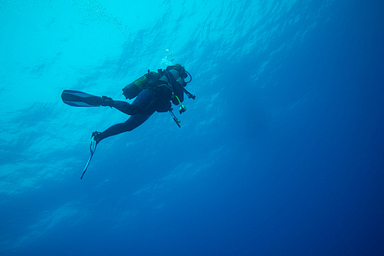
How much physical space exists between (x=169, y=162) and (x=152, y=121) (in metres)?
9.27

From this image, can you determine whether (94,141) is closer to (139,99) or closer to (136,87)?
(139,99)

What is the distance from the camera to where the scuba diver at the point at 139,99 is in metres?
3.50

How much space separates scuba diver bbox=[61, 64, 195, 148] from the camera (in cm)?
350

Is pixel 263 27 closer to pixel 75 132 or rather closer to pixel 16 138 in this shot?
pixel 75 132

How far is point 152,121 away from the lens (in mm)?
17203

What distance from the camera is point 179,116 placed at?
693 inches

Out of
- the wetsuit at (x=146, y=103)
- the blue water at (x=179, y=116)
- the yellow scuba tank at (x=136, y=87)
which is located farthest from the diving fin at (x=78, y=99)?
the blue water at (x=179, y=116)

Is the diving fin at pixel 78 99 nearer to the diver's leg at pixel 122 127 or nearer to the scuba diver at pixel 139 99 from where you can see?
the scuba diver at pixel 139 99

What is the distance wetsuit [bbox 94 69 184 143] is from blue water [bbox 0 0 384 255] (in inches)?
345

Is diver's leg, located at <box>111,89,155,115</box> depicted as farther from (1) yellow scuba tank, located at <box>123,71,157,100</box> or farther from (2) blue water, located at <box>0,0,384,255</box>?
(2) blue water, located at <box>0,0,384,255</box>

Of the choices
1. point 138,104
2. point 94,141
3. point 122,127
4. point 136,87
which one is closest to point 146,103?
point 138,104

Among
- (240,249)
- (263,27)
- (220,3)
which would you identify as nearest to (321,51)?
(263,27)

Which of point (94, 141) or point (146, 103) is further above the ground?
point (146, 103)

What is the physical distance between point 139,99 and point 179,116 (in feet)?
45.6
